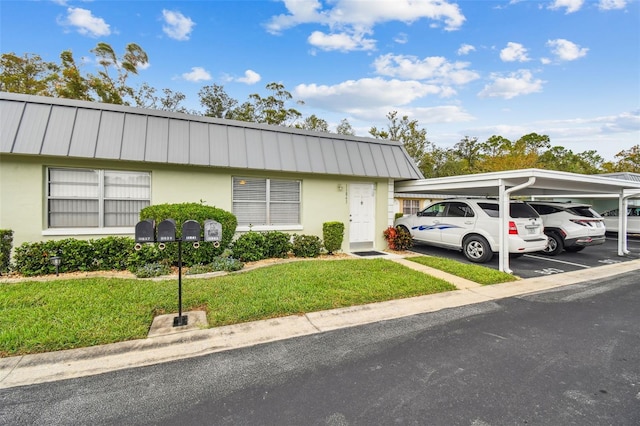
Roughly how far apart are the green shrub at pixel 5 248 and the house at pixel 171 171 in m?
0.33

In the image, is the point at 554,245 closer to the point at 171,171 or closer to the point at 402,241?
the point at 402,241

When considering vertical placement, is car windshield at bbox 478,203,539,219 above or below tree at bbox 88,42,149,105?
below

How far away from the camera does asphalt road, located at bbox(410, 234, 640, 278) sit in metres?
7.39

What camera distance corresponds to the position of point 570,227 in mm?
9039

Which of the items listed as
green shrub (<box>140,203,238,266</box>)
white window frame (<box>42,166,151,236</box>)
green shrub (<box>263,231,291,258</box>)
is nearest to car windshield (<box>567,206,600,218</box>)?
green shrub (<box>263,231,291,258</box>)

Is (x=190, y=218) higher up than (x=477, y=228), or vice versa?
(x=190, y=218)

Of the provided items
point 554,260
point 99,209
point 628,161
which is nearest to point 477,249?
point 554,260

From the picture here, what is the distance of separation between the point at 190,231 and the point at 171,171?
13.3 ft

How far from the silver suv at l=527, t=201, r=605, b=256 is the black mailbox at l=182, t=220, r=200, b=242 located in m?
10.6

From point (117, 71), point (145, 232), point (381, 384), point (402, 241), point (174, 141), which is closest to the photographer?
point (381, 384)

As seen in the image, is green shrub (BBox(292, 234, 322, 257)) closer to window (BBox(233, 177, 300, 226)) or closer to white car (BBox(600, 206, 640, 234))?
window (BBox(233, 177, 300, 226))

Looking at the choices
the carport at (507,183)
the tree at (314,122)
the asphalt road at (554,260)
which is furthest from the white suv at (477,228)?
the tree at (314,122)

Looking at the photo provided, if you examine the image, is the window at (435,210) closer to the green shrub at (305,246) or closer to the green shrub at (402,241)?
the green shrub at (402,241)

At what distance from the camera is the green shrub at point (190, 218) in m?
6.14
